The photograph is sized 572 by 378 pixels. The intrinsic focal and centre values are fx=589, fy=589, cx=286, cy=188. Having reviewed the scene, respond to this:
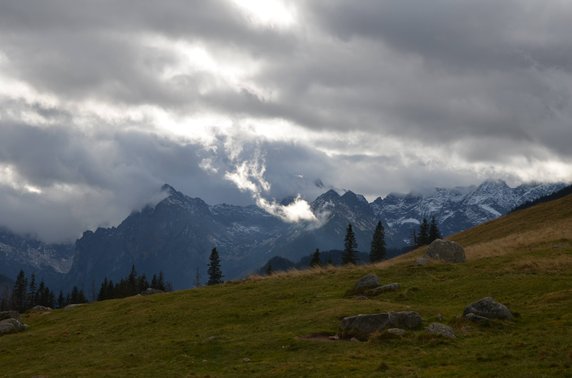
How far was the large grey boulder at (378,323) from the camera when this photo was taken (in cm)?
3388

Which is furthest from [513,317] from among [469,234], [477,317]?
[469,234]

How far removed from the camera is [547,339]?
2827cm

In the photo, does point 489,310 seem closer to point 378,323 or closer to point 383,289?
point 378,323

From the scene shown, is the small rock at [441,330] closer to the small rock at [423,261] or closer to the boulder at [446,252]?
the small rock at [423,261]

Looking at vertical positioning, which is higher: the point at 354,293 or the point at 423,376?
the point at 354,293

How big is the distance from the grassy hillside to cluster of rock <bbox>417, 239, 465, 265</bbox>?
1.57 meters

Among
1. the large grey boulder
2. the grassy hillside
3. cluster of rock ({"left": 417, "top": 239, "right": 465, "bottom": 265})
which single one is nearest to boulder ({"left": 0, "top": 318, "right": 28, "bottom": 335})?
the grassy hillside

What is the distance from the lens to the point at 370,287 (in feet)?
160

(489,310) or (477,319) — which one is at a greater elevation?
(489,310)

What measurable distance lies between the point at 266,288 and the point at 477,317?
2757cm

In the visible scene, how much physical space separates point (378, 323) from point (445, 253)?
29.0 m

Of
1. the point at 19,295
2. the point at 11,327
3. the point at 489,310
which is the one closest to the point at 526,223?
the point at 489,310

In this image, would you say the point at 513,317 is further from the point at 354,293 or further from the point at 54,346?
the point at 54,346

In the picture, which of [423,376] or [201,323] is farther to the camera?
[201,323]
